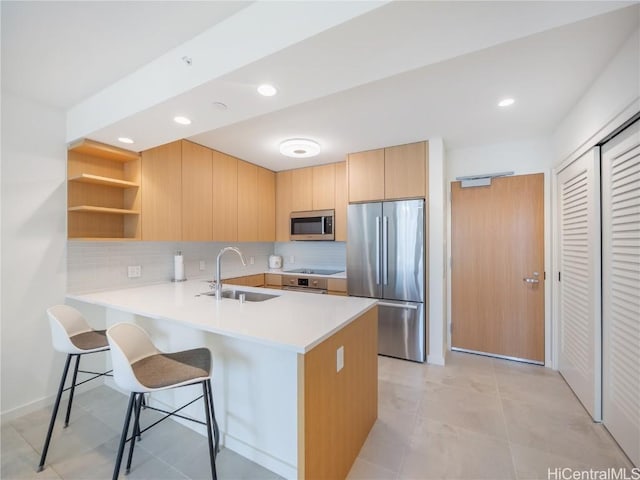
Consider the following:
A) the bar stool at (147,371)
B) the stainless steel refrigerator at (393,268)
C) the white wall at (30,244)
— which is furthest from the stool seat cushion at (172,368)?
the stainless steel refrigerator at (393,268)

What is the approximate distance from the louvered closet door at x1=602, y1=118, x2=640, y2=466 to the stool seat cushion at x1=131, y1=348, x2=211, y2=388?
2369mm

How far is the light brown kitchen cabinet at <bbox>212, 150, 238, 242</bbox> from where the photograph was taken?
3285 mm

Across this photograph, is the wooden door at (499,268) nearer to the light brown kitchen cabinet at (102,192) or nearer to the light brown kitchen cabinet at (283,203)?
the light brown kitchen cabinet at (283,203)

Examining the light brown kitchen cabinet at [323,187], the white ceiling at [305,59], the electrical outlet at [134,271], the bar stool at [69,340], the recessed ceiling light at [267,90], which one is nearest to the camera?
the white ceiling at [305,59]

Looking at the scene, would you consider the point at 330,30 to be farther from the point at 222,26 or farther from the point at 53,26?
the point at 53,26

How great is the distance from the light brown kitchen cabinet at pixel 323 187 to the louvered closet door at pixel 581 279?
240cm

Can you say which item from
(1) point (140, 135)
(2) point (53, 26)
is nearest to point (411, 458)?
(1) point (140, 135)

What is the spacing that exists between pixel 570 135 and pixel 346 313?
2439mm

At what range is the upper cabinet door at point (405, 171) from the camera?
297cm

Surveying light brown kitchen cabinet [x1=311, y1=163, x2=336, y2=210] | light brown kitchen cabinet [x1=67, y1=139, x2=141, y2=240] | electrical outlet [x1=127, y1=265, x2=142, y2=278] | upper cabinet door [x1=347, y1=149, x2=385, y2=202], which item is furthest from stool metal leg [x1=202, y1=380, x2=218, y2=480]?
light brown kitchen cabinet [x1=311, y1=163, x2=336, y2=210]

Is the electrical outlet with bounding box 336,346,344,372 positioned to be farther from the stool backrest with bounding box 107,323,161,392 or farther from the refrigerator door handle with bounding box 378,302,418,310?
the refrigerator door handle with bounding box 378,302,418,310

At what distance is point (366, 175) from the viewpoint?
3279 mm

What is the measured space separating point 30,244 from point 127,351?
1.36 m

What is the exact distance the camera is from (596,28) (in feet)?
4.58
